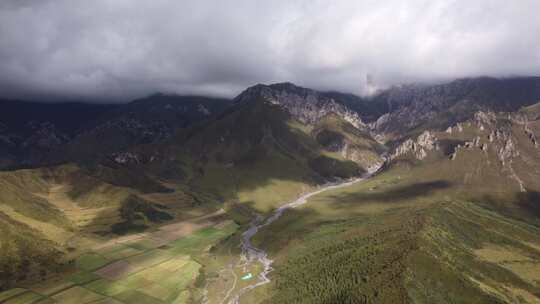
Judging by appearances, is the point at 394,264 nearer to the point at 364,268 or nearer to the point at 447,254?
the point at 364,268

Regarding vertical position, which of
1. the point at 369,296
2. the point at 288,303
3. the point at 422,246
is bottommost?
the point at 288,303

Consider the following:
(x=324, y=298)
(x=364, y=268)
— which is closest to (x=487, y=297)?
(x=364, y=268)

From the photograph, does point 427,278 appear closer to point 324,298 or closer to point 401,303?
point 401,303

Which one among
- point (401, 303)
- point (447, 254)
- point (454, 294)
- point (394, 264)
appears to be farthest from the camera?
point (447, 254)

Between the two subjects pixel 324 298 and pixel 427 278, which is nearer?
pixel 427 278

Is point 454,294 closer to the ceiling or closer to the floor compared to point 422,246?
closer to the floor

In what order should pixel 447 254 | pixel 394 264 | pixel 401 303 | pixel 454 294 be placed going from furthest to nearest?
pixel 447 254 < pixel 394 264 < pixel 454 294 < pixel 401 303

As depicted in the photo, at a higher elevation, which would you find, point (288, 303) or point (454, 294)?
point (454, 294)

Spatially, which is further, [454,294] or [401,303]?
[454,294]

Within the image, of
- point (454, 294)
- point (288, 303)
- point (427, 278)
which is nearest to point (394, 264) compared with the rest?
point (427, 278)
